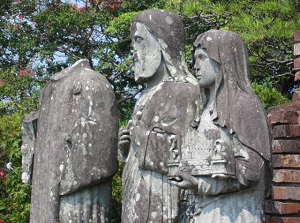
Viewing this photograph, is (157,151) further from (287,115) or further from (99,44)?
(99,44)

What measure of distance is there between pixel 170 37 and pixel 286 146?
161 cm

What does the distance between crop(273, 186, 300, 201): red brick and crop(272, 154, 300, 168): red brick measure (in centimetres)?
19

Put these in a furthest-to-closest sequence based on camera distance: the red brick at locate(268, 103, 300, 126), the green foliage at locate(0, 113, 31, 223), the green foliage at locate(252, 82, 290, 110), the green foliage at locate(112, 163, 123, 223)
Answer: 1. the green foliage at locate(0, 113, 31, 223)
2. the green foliage at locate(112, 163, 123, 223)
3. the green foliage at locate(252, 82, 290, 110)
4. the red brick at locate(268, 103, 300, 126)

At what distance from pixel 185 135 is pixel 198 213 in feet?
1.76

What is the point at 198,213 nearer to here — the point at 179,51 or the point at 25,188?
the point at 179,51

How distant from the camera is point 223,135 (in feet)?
14.5

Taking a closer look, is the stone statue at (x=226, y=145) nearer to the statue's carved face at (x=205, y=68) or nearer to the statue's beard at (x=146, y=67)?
the statue's carved face at (x=205, y=68)

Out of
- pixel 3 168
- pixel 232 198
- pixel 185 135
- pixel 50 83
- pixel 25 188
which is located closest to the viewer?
pixel 232 198

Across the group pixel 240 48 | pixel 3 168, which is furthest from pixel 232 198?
pixel 3 168

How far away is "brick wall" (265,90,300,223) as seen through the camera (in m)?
6.07

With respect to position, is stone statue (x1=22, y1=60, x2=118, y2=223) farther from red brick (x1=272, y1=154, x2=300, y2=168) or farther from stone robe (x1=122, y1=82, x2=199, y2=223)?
red brick (x1=272, y1=154, x2=300, y2=168)

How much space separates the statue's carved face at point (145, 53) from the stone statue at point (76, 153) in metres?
0.46

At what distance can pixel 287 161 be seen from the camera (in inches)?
243

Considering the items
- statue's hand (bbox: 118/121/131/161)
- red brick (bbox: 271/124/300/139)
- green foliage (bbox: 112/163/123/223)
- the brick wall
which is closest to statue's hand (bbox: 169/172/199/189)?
statue's hand (bbox: 118/121/131/161)
